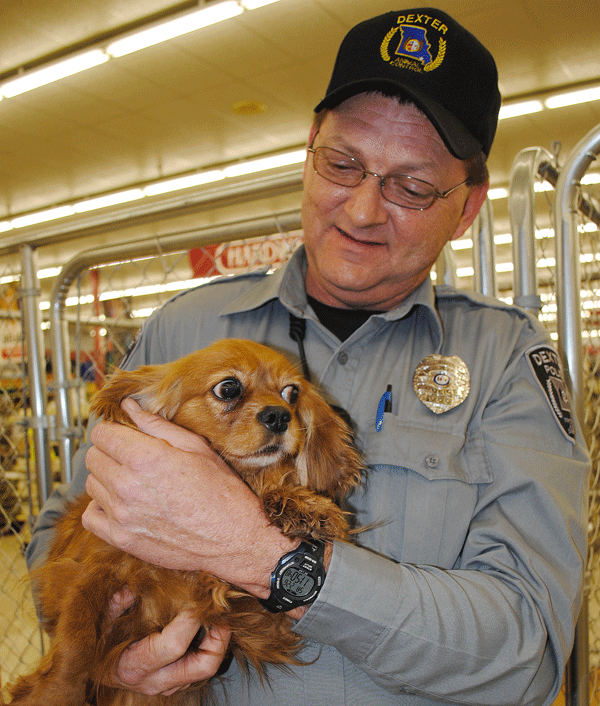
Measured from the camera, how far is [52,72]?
7871 millimetres

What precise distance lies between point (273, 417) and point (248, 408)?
96 millimetres

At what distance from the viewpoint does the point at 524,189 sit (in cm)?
247

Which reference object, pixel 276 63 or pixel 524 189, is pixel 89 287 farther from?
pixel 524 189

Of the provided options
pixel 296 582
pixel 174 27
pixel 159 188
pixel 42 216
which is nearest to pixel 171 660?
pixel 296 582

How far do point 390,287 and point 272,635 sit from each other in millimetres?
1133

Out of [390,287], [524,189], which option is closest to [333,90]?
[390,287]

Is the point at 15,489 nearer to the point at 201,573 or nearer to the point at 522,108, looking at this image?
the point at 201,573

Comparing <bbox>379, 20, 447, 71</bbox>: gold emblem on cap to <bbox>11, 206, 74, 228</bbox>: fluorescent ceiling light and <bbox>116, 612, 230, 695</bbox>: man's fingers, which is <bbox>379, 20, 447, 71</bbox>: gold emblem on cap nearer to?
<bbox>116, 612, 230, 695</bbox>: man's fingers

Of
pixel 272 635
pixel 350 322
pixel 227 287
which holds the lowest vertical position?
pixel 272 635

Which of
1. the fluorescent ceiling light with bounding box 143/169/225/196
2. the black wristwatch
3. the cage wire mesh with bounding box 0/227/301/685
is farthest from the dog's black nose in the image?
the fluorescent ceiling light with bounding box 143/169/225/196

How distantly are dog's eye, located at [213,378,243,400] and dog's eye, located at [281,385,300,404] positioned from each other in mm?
145

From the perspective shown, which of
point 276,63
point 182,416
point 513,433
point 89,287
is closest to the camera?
point 513,433

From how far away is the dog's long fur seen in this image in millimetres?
1499

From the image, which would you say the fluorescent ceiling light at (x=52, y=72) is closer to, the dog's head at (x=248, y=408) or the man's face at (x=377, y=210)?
the man's face at (x=377, y=210)
